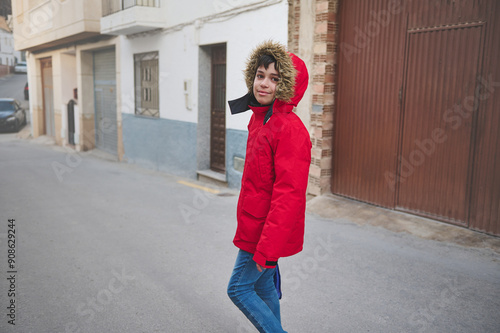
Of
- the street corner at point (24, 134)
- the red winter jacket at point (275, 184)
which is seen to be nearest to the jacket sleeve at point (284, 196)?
the red winter jacket at point (275, 184)

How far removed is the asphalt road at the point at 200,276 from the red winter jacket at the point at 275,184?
1162mm

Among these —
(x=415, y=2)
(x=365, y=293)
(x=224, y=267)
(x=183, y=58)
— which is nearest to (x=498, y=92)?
(x=415, y=2)

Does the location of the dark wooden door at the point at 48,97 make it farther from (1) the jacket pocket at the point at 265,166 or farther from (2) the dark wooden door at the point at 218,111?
(1) the jacket pocket at the point at 265,166

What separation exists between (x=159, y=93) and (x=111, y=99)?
159 inches

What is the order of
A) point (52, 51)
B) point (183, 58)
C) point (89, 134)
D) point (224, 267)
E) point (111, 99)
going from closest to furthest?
point (224, 267) → point (183, 58) → point (111, 99) → point (89, 134) → point (52, 51)

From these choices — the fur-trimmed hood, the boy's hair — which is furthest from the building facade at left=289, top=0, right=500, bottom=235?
the boy's hair

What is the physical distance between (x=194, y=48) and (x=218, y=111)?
1.47m

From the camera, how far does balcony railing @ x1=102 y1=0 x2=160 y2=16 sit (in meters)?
10.4

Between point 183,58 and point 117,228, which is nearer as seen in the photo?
point 117,228

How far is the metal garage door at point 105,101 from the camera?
46.4ft

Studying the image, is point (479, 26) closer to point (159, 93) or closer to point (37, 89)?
point (159, 93)

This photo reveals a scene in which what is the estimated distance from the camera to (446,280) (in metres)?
3.93

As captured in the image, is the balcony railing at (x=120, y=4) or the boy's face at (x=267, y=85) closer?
the boy's face at (x=267, y=85)

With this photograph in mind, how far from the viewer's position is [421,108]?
535 cm
